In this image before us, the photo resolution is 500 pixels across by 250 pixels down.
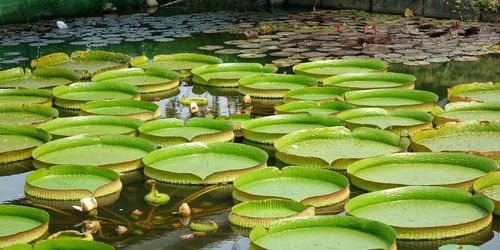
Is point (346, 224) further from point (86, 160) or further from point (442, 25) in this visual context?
point (442, 25)

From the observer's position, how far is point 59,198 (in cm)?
497

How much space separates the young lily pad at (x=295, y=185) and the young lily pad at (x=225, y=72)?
9.25 ft

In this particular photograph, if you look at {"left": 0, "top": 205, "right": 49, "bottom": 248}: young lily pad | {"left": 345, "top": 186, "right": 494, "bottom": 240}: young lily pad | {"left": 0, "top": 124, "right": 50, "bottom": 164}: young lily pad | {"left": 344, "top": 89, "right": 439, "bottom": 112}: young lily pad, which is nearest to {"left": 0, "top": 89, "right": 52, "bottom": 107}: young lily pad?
{"left": 0, "top": 124, "right": 50, "bottom": 164}: young lily pad

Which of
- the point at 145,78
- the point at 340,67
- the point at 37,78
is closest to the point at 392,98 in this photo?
the point at 340,67

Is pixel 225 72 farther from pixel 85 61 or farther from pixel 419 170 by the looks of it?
pixel 419 170

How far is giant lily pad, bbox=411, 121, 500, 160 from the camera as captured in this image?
18.0 feet

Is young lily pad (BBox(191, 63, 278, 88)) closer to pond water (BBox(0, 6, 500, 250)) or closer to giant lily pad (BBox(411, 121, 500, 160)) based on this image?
pond water (BBox(0, 6, 500, 250))

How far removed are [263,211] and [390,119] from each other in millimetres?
1967

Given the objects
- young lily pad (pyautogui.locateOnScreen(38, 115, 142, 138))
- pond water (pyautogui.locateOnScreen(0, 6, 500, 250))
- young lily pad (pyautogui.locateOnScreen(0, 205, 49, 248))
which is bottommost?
pond water (pyautogui.locateOnScreen(0, 6, 500, 250))

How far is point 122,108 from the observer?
6.75 m

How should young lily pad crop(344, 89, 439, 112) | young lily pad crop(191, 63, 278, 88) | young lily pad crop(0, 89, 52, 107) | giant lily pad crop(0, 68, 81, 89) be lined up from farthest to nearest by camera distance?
giant lily pad crop(0, 68, 81, 89) → young lily pad crop(191, 63, 278, 88) → young lily pad crop(0, 89, 52, 107) → young lily pad crop(344, 89, 439, 112)

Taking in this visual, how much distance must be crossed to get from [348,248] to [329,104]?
8.26 ft

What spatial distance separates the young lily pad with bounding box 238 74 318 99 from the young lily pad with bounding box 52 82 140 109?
89 centimetres

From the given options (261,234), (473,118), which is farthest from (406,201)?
(473,118)
